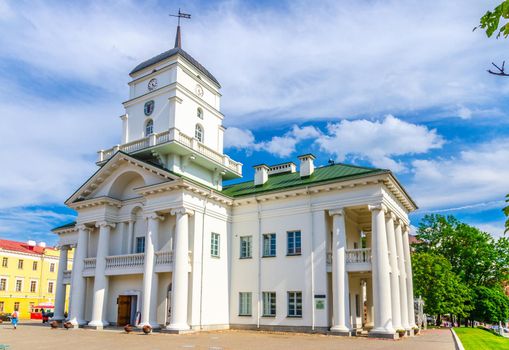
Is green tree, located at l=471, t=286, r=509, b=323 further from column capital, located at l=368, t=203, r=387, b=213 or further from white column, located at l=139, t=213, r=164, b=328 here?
white column, located at l=139, t=213, r=164, b=328

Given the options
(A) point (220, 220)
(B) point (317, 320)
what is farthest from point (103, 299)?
(B) point (317, 320)

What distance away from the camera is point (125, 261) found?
27016 mm

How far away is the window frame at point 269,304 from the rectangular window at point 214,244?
3846mm

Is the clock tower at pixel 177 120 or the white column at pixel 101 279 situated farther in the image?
the clock tower at pixel 177 120

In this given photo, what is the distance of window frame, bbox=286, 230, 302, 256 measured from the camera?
83.7 feet

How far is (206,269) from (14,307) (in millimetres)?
41654

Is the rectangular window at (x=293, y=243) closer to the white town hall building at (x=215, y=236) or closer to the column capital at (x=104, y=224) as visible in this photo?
the white town hall building at (x=215, y=236)

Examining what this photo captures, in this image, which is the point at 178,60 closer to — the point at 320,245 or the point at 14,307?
the point at 320,245

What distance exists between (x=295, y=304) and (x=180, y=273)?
676 cm

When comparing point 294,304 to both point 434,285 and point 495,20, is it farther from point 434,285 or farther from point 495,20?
point 495,20

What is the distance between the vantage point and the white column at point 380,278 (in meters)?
21.5

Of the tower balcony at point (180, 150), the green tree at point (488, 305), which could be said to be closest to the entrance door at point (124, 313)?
the tower balcony at point (180, 150)

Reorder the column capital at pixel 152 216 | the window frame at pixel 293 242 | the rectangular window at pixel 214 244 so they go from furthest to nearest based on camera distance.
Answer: the rectangular window at pixel 214 244
the column capital at pixel 152 216
the window frame at pixel 293 242

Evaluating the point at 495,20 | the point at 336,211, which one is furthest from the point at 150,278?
the point at 495,20
